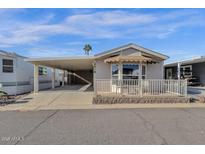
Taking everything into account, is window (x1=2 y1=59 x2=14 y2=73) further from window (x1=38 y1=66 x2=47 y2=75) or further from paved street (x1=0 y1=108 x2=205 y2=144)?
paved street (x1=0 y1=108 x2=205 y2=144)

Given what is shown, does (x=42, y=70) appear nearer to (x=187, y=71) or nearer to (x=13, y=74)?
(x=13, y=74)

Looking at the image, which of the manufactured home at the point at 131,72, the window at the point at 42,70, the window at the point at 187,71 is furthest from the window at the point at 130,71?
the window at the point at 187,71

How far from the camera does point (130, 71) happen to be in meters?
15.1

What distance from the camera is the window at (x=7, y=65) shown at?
1738 centimetres

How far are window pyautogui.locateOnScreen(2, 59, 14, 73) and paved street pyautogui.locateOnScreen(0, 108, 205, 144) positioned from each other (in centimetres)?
1079

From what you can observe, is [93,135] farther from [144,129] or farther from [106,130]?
[144,129]

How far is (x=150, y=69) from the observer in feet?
52.6

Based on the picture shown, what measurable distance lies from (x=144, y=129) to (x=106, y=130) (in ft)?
3.67

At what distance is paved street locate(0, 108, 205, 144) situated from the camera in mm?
5238

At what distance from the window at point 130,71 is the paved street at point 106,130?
6.92m

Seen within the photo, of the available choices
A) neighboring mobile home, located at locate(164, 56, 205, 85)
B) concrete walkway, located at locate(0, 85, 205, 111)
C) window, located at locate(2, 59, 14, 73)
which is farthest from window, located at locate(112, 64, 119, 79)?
neighboring mobile home, located at locate(164, 56, 205, 85)

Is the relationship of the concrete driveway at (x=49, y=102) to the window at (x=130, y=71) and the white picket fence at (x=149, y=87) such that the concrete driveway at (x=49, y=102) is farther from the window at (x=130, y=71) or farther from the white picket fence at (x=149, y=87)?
the window at (x=130, y=71)

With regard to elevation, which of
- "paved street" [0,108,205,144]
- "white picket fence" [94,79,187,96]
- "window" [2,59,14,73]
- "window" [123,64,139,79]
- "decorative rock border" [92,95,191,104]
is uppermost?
"window" [2,59,14,73]
